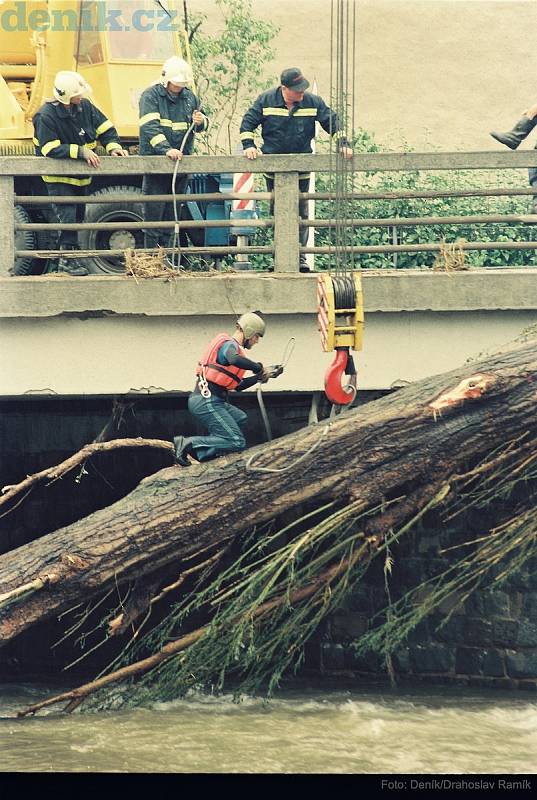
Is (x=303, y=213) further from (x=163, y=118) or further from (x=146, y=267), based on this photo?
(x=146, y=267)

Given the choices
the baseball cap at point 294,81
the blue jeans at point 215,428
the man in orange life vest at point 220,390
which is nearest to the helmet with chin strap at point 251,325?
the man in orange life vest at point 220,390

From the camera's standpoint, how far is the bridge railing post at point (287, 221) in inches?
397

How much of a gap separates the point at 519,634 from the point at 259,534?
220 centimetres

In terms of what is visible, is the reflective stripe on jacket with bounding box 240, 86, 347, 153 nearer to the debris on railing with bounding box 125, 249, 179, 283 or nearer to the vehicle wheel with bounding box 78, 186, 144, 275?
the vehicle wheel with bounding box 78, 186, 144, 275

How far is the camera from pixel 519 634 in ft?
33.9

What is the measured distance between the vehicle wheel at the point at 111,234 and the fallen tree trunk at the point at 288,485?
7.76 ft

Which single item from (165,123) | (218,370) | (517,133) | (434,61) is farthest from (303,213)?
(434,61)

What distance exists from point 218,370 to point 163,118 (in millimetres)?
2528

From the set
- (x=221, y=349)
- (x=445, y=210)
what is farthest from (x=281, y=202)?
(x=445, y=210)

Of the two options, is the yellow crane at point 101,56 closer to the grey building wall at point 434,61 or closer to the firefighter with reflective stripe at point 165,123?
the firefighter with reflective stripe at point 165,123

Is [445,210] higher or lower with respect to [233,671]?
higher

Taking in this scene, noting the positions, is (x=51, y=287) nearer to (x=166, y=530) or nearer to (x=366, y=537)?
(x=166, y=530)

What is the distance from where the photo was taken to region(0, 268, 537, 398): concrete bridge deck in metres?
9.91
